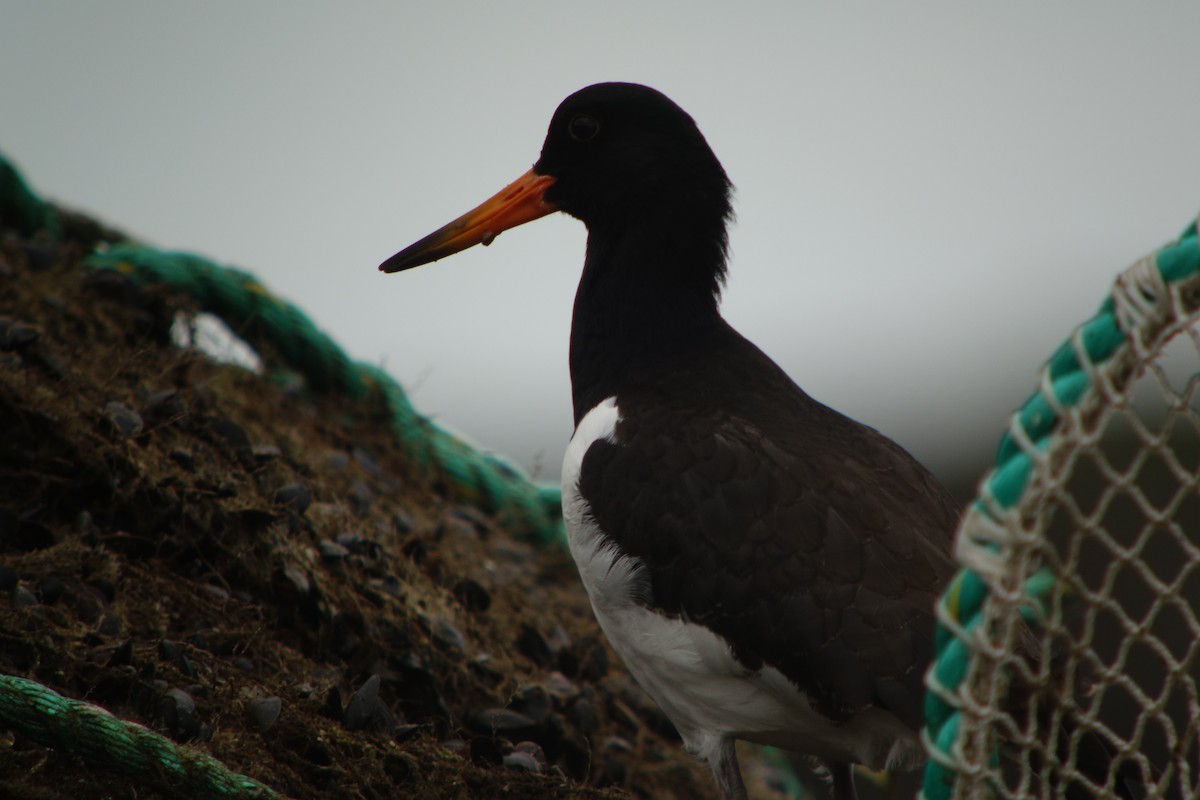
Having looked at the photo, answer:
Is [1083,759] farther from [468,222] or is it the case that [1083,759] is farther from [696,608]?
[468,222]

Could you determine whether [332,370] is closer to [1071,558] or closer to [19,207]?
[19,207]

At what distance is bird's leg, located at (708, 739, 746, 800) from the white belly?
0.03 meters

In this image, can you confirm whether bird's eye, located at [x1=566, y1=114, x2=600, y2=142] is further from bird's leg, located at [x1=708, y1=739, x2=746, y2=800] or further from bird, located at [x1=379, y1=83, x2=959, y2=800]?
bird's leg, located at [x1=708, y1=739, x2=746, y2=800]

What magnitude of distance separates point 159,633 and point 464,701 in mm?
1090

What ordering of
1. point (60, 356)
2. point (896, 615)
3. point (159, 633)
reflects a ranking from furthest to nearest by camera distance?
point (60, 356) → point (159, 633) → point (896, 615)

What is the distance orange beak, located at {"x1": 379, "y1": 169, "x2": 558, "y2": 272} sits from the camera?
479 cm

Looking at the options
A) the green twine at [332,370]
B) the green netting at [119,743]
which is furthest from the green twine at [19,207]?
the green netting at [119,743]

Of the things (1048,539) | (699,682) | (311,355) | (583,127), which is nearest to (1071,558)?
(1048,539)

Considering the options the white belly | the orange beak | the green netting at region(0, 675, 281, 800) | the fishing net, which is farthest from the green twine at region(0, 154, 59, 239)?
the fishing net

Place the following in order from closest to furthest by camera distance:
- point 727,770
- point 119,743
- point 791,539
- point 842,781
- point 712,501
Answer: point 119,743, point 791,539, point 712,501, point 727,770, point 842,781

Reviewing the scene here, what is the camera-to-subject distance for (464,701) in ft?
13.6

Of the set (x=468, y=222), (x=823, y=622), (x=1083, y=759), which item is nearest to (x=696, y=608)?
(x=823, y=622)

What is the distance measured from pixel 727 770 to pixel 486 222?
2.32 m

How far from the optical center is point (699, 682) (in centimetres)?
351
